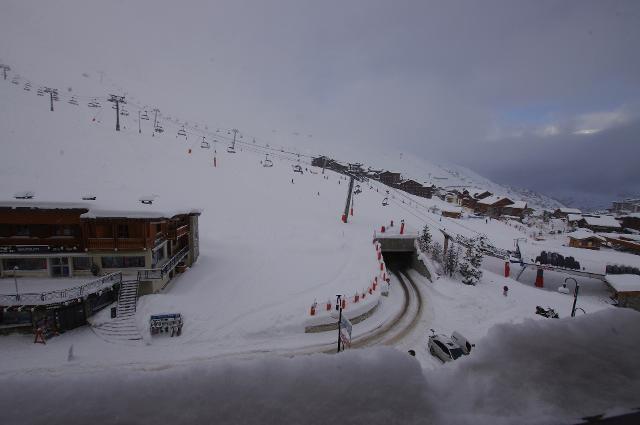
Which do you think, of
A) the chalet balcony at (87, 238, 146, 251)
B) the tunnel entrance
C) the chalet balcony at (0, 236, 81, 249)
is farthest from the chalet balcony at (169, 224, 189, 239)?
the tunnel entrance

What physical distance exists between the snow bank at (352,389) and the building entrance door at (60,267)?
23745 millimetres

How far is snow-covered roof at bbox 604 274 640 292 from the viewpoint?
27209 millimetres

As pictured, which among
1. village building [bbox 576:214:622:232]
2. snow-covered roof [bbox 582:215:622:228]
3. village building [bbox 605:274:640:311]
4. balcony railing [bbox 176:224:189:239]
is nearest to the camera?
balcony railing [bbox 176:224:189:239]

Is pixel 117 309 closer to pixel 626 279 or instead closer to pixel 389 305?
pixel 389 305

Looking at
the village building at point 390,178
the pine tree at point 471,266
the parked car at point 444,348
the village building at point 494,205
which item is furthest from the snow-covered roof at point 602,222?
the parked car at point 444,348

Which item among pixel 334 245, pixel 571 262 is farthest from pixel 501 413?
pixel 571 262

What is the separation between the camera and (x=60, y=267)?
19781 mm

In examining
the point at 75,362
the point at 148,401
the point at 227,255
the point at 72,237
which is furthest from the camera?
the point at 227,255

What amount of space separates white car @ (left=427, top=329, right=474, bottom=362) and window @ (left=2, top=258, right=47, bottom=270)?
2502 cm

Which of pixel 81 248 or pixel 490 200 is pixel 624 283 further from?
pixel 490 200

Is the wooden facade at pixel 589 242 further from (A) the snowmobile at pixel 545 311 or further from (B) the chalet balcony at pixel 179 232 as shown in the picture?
(B) the chalet balcony at pixel 179 232

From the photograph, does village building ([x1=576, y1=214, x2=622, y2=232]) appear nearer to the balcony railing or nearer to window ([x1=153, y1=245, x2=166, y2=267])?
the balcony railing

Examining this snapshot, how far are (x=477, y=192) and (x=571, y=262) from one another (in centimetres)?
6427

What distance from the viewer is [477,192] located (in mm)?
94688
